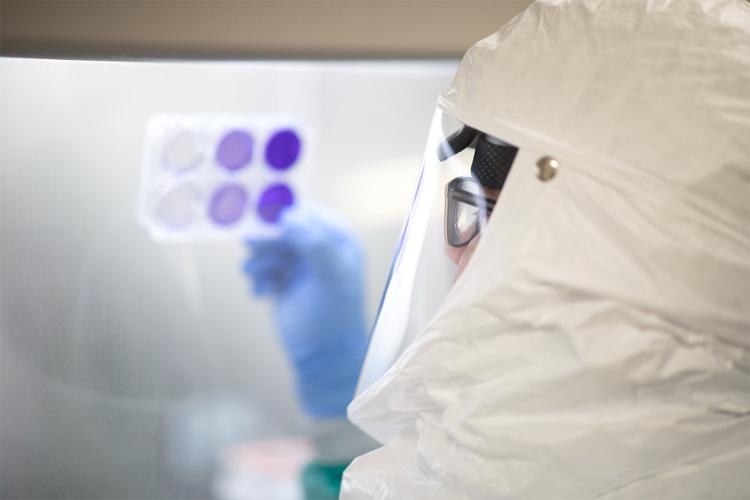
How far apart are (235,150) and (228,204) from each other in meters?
0.10

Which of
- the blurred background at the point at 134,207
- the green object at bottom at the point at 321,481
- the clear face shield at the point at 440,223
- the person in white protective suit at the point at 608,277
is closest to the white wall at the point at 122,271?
the blurred background at the point at 134,207

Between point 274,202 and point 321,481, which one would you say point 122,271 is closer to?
point 274,202

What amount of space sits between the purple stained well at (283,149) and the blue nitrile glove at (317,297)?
0.33ft

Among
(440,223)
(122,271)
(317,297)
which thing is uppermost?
(440,223)

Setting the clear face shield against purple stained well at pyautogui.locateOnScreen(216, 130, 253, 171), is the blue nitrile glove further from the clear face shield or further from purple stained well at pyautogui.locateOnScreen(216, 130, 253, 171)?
the clear face shield

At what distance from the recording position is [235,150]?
1.32 metres

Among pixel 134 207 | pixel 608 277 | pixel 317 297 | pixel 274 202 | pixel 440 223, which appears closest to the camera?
pixel 608 277

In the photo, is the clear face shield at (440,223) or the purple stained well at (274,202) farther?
the purple stained well at (274,202)

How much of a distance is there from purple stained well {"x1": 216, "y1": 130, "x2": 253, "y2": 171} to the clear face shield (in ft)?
1.31

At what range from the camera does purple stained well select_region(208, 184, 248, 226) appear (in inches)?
51.8

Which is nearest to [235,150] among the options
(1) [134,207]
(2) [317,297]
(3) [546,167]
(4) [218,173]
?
(4) [218,173]

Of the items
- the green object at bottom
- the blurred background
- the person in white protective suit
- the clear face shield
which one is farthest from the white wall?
the person in white protective suit

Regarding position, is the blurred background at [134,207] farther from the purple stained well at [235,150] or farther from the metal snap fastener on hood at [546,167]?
the metal snap fastener on hood at [546,167]

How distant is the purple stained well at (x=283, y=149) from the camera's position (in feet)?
4.45
